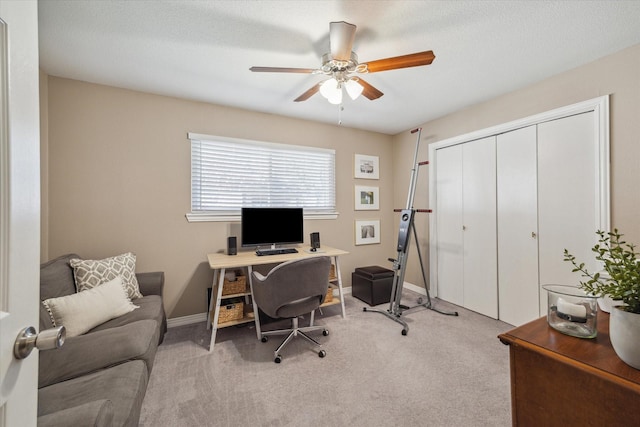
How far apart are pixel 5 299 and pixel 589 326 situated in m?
1.66

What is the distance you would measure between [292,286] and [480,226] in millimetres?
2374

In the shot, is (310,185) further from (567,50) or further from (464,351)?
(567,50)

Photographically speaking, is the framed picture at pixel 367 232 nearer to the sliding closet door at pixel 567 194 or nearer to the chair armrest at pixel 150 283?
the sliding closet door at pixel 567 194

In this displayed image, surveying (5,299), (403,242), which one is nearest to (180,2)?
(5,299)

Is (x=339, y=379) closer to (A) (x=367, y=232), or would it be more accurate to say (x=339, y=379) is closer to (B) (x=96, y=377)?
(B) (x=96, y=377)

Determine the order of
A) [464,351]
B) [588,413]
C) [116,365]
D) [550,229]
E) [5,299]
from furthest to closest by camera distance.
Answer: [550,229] → [464,351] → [116,365] → [588,413] → [5,299]

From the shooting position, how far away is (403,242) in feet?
9.48

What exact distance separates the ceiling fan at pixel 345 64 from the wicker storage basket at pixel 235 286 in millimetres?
1847

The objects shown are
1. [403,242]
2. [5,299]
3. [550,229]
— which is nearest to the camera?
[5,299]

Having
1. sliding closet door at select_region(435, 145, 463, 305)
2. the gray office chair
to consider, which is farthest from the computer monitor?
sliding closet door at select_region(435, 145, 463, 305)

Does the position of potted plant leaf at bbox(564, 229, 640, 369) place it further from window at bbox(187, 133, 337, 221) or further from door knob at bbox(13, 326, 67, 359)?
window at bbox(187, 133, 337, 221)

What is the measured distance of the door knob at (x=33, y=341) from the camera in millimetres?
534

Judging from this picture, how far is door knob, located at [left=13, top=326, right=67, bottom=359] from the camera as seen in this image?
53 cm

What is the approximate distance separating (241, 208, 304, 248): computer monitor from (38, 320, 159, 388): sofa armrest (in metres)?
1.47
